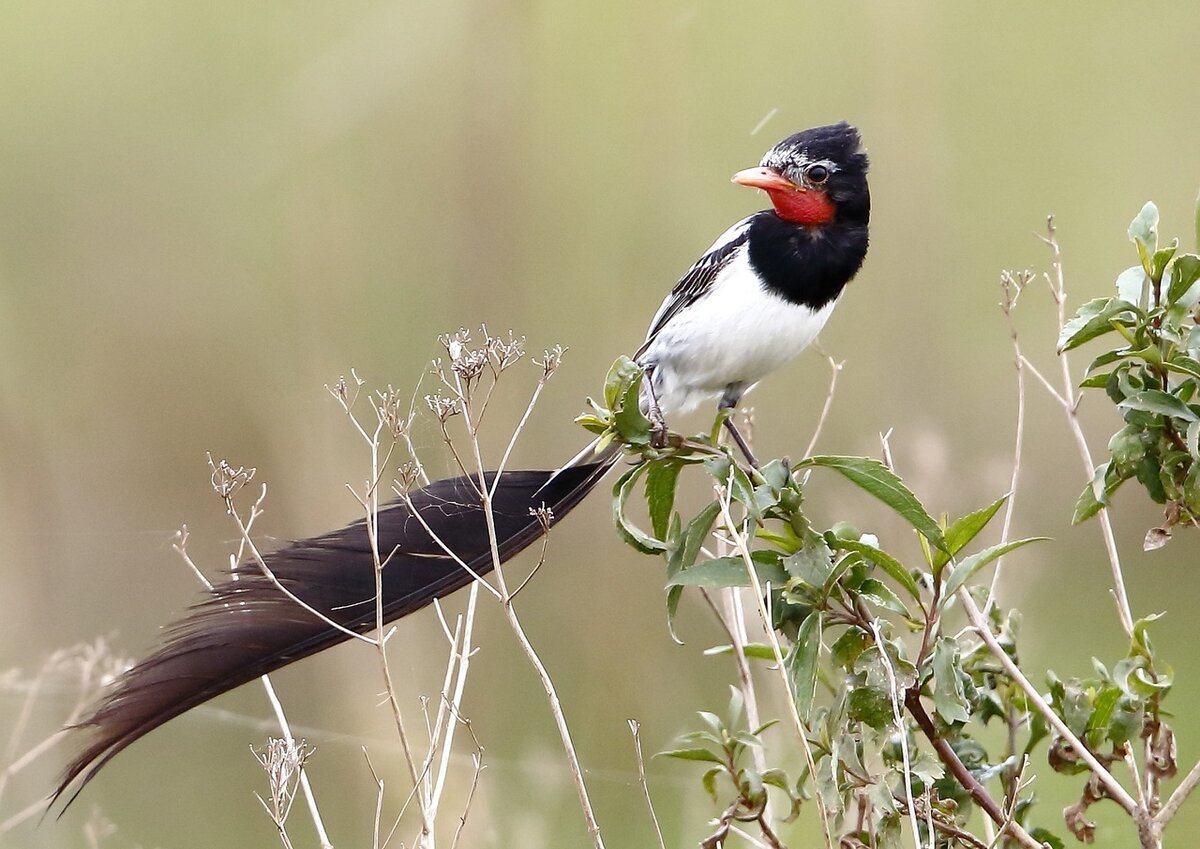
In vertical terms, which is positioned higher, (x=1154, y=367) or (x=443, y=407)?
(x=443, y=407)

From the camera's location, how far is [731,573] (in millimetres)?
1662

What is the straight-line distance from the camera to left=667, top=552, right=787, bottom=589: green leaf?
164 cm

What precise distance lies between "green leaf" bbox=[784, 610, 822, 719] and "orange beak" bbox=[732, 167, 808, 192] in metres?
1.14

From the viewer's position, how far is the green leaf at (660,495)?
1.91m

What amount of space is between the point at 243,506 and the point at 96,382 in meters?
0.93

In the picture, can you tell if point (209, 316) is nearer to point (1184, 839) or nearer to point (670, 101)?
point (670, 101)

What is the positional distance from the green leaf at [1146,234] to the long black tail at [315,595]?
89 centimetres

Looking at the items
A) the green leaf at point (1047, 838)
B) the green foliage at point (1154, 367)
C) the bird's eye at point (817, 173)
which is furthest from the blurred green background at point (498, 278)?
the green foliage at point (1154, 367)

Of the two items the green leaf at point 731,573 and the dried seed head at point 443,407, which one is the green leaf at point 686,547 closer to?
the green leaf at point 731,573

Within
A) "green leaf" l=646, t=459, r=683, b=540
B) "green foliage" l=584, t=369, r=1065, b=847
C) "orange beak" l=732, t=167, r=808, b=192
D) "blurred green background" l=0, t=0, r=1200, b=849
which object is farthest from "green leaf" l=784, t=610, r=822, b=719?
"blurred green background" l=0, t=0, r=1200, b=849

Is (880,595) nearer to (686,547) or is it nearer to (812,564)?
(812,564)

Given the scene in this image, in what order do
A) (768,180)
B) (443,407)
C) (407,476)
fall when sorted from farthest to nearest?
(768,180), (407,476), (443,407)

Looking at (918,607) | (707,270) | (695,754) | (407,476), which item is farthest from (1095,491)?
(707,270)

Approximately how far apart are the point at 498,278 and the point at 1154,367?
3164 mm
